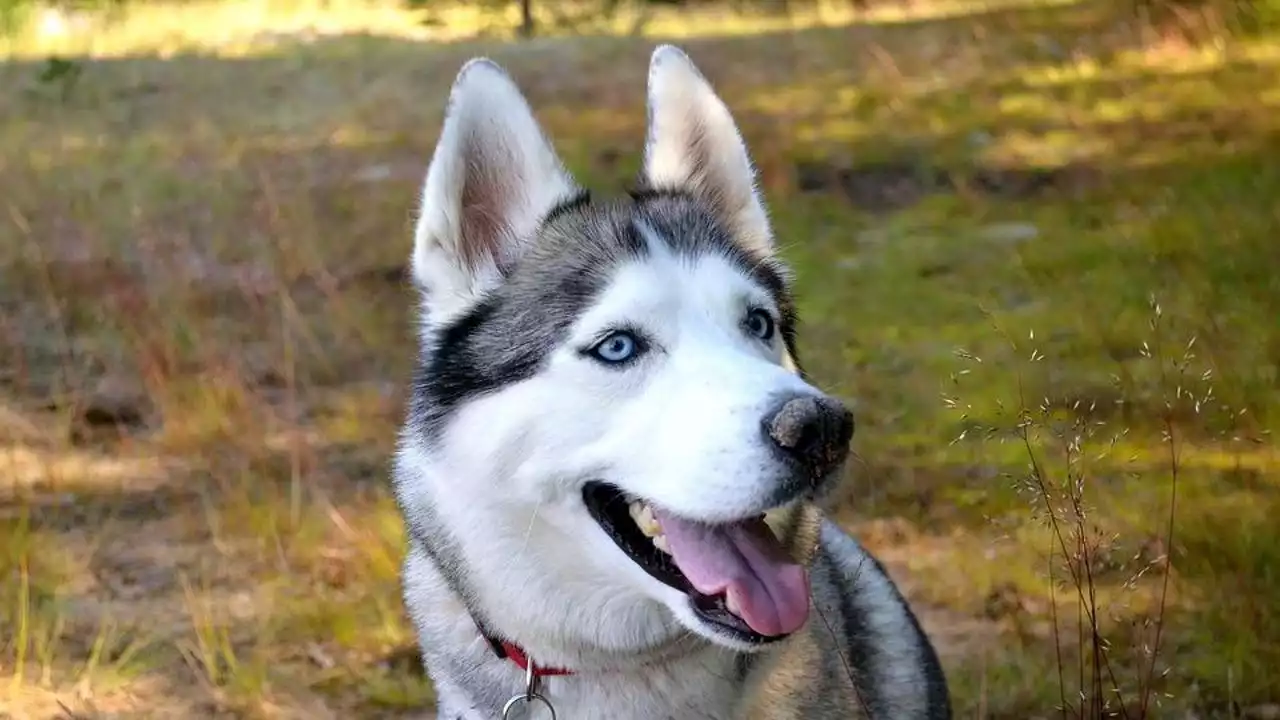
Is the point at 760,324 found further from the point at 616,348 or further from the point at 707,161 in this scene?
the point at 707,161

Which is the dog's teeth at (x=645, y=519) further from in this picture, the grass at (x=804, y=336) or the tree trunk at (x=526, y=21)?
the tree trunk at (x=526, y=21)

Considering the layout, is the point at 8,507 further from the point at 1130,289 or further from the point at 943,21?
the point at 943,21

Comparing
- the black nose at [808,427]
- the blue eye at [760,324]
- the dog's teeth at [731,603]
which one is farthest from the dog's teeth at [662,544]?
the blue eye at [760,324]

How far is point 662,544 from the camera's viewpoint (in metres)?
2.45

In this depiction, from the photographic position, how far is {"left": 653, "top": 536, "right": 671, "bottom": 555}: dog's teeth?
2436mm

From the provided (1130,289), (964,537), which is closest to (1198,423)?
(964,537)

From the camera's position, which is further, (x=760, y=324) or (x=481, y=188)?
(x=481, y=188)

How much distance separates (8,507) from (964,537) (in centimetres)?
344

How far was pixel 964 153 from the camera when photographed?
30.1ft

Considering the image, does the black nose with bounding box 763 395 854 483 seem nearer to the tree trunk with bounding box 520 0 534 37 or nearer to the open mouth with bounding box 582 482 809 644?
the open mouth with bounding box 582 482 809 644

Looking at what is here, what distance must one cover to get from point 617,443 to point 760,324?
49 centimetres

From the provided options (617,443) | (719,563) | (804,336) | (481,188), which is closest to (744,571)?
(719,563)

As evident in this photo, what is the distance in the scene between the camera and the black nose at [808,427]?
86.7 inches

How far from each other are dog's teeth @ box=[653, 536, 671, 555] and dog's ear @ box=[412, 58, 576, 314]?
2.29 ft
